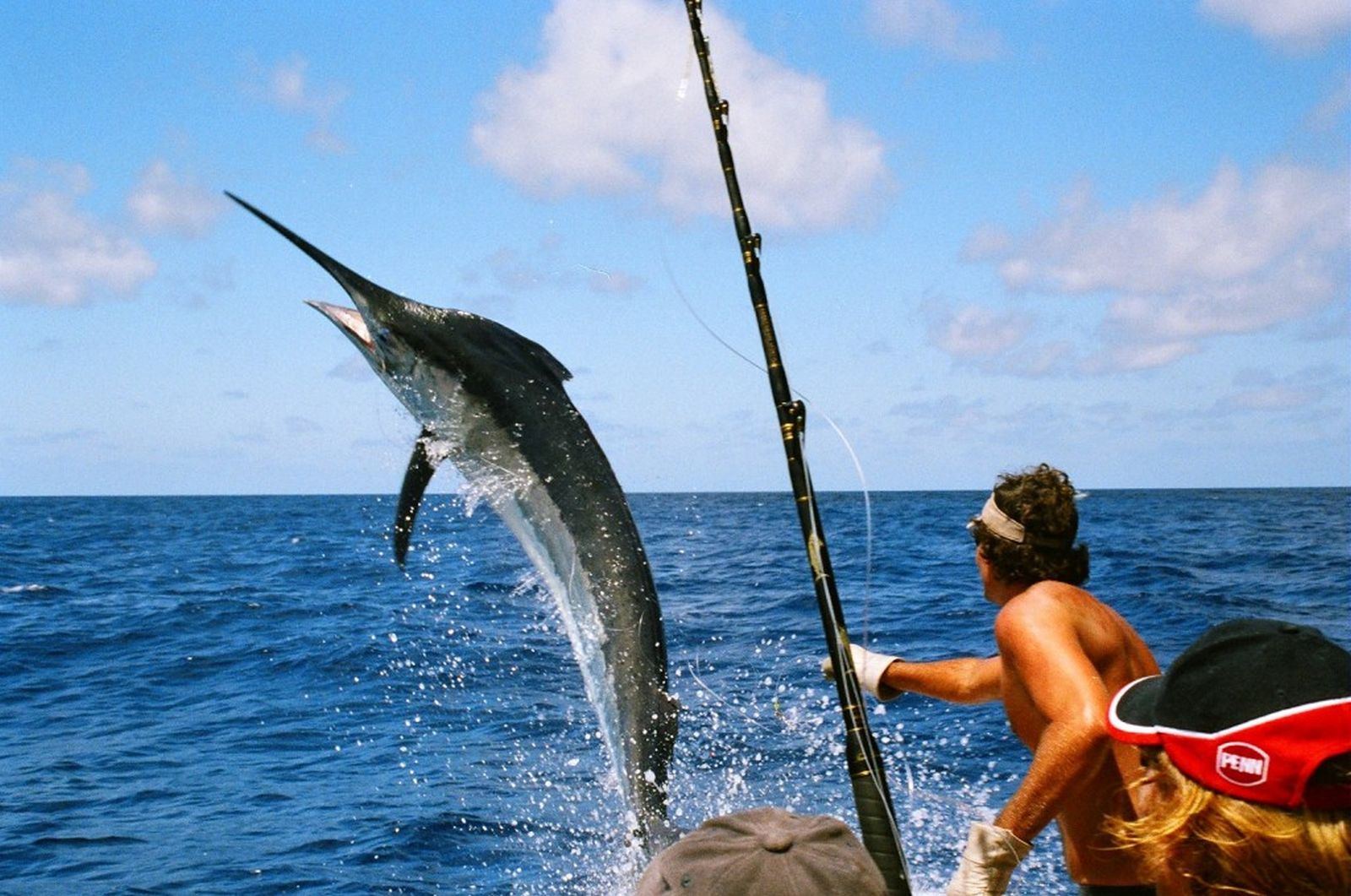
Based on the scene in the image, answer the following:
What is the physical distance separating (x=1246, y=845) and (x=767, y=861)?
0.63m

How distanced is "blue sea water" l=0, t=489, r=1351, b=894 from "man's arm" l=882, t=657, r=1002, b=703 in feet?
2.32

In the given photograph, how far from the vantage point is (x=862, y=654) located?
13.8 feet

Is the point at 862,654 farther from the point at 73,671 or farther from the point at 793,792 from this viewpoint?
the point at 73,671

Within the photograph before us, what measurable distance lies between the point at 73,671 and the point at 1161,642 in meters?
11.9

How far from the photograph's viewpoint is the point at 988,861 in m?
3.15

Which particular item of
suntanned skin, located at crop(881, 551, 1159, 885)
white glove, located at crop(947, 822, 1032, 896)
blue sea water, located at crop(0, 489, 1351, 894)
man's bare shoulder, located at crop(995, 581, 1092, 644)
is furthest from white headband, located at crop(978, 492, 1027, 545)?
white glove, located at crop(947, 822, 1032, 896)

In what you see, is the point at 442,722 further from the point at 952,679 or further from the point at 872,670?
the point at 952,679

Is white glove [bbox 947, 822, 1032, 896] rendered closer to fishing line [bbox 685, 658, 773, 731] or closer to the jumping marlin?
the jumping marlin

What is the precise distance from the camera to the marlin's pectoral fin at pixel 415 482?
3982 millimetres

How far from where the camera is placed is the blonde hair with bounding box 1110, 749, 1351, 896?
149 centimetres

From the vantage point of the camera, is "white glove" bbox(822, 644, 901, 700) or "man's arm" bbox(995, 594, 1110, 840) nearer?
"man's arm" bbox(995, 594, 1110, 840)

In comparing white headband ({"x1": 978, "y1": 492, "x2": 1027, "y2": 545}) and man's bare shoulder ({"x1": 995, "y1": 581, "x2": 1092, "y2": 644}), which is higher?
white headband ({"x1": 978, "y1": 492, "x2": 1027, "y2": 545})

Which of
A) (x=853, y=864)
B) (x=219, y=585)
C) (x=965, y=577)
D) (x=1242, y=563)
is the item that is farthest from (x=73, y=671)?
(x=1242, y=563)

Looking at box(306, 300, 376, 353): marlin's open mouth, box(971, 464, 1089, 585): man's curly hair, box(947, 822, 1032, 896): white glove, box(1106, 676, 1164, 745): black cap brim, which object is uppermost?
box(306, 300, 376, 353): marlin's open mouth
